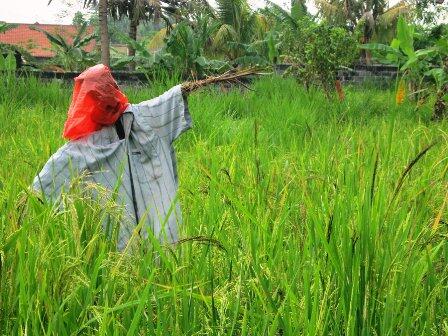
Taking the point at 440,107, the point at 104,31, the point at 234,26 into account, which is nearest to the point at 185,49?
the point at 104,31

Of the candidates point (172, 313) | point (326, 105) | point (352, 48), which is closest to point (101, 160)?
point (172, 313)

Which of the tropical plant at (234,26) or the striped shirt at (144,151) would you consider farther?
the tropical plant at (234,26)

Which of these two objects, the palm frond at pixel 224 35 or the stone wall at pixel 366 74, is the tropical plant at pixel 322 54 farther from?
the palm frond at pixel 224 35

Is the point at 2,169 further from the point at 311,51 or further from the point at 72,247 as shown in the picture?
the point at 311,51

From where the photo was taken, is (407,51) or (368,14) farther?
(368,14)

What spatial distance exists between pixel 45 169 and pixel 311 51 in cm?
646

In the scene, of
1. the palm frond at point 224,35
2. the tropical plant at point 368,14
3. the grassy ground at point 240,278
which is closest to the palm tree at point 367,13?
the tropical plant at point 368,14

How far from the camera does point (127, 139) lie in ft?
7.45

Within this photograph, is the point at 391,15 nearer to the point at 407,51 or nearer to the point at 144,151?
the point at 407,51

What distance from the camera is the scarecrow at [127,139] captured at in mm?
2207

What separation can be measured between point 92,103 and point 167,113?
0.29 metres

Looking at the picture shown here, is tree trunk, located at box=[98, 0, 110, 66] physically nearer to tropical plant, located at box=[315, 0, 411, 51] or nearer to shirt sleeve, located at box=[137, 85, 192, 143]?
shirt sleeve, located at box=[137, 85, 192, 143]

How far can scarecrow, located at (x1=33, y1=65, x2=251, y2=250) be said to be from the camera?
221cm

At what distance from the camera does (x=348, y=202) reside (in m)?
1.37
